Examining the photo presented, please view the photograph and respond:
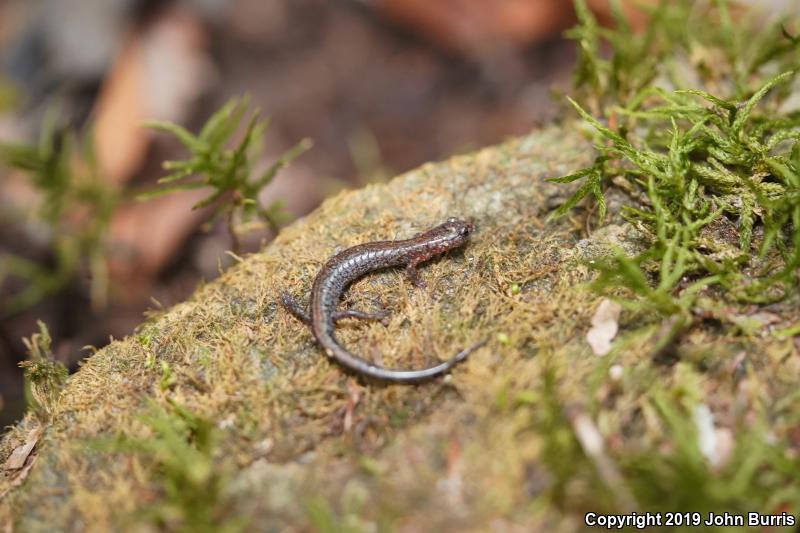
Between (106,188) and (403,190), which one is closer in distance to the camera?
(403,190)

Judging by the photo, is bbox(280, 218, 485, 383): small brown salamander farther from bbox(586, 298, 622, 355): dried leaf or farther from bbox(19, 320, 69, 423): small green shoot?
bbox(19, 320, 69, 423): small green shoot

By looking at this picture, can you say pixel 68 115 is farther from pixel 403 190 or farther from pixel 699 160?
pixel 699 160

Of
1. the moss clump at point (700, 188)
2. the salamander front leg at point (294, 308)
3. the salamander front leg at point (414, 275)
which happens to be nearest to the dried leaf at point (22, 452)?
the salamander front leg at point (294, 308)

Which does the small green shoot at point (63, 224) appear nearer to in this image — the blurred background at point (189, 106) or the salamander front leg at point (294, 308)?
the blurred background at point (189, 106)

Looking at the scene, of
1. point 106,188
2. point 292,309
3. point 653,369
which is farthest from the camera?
point 106,188

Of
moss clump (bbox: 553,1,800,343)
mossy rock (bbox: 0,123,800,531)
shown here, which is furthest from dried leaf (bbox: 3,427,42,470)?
moss clump (bbox: 553,1,800,343)

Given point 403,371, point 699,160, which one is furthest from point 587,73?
point 403,371

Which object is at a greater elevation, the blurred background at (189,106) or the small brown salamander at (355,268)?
the blurred background at (189,106)
